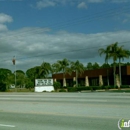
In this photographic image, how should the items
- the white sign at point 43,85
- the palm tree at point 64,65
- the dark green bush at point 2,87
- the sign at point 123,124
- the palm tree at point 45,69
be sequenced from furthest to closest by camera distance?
the palm tree at point 45,69 → the palm tree at point 64,65 → the dark green bush at point 2,87 → the white sign at point 43,85 → the sign at point 123,124

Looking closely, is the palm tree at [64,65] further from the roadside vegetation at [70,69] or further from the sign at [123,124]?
the sign at [123,124]

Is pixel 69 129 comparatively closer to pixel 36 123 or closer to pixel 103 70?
pixel 36 123

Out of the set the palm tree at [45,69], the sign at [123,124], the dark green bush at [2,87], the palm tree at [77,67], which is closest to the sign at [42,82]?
the dark green bush at [2,87]

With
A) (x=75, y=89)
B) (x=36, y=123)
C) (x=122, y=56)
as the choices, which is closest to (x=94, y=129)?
(x=36, y=123)

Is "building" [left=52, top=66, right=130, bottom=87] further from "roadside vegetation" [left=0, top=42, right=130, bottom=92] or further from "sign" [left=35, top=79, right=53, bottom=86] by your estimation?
"sign" [left=35, top=79, right=53, bottom=86]

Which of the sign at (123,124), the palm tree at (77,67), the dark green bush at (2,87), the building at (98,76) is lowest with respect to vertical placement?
the sign at (123,124)

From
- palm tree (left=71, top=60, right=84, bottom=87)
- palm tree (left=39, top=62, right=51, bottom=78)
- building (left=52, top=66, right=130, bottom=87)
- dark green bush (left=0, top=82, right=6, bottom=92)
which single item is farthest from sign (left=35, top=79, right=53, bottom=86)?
palm tree (left=39, top=62, right=51, bottom=78)

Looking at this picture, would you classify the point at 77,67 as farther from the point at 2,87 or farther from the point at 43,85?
the point at 2,87

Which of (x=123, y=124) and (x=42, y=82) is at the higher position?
(x=42, y=82)

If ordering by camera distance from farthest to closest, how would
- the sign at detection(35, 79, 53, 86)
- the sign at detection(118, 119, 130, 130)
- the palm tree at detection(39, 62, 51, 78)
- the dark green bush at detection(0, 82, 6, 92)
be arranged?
the palm tree at detection(39, 62, 51, 78) < the dark green bush at detection(0, 82, 6, 92) < the sign at detection(35, 79, 53, 86) < the sign at detection(118, 119, 130, 130)

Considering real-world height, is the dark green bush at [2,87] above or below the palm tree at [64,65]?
below

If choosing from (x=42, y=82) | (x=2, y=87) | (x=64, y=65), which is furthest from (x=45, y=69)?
(x=42, y=82)

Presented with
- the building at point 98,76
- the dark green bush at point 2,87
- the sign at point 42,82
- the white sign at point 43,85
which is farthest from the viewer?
the building at point 98,76

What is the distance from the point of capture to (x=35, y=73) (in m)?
85.1
